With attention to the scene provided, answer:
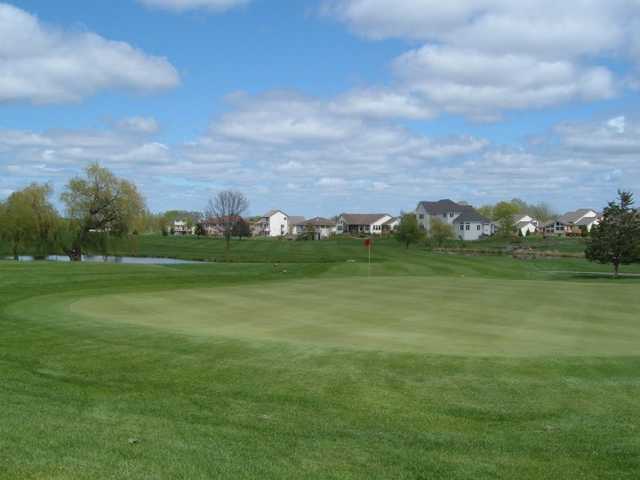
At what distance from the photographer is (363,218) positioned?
630 feet

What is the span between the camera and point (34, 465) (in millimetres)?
5949

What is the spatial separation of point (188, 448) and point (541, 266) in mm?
58252

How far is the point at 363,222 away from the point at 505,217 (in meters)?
55.3

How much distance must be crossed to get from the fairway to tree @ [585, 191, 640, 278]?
1025 inches

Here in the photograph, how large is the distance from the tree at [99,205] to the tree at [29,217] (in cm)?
211

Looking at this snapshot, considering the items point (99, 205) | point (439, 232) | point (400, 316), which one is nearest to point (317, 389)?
point (400, 316)

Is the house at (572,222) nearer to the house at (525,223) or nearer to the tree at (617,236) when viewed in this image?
the house at (525,223)

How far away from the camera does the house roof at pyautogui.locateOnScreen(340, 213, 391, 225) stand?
7480 inches

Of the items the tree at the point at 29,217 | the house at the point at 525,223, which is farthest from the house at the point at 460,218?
the tree at the point at 29,217

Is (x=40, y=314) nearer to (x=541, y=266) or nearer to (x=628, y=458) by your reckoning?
(x=628, y=458)

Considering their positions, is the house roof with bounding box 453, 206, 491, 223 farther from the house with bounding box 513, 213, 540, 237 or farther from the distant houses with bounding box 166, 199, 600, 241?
the house with bounding box 513, 213, 540, 237

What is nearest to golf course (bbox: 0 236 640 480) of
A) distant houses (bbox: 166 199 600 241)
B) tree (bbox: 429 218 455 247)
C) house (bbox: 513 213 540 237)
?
tree (bbox: 429 218 455 247)

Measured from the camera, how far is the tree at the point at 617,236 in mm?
50438

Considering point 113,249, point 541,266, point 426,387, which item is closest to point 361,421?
point 426,387
